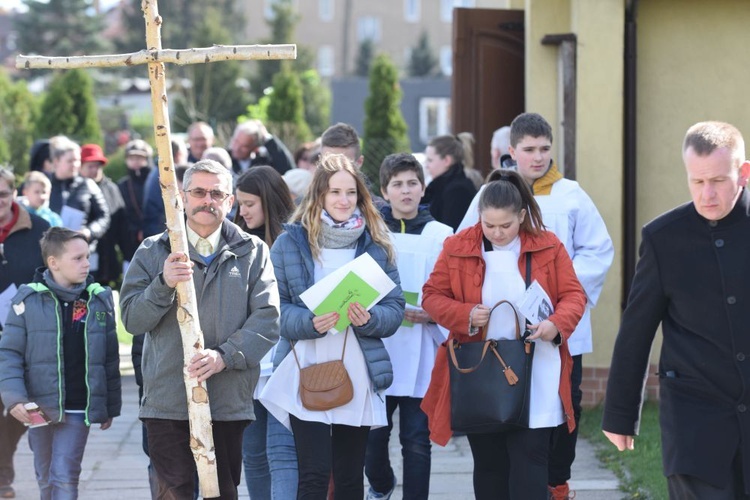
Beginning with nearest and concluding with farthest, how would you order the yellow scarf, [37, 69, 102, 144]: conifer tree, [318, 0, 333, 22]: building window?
the yellow scarf → [37, 69, 102, 144]: conifer tree → [318, 0, 333, 22]: building window

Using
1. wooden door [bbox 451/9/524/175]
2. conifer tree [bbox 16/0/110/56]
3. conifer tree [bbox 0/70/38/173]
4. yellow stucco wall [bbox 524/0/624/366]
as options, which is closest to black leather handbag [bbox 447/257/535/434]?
yellow stucco wall [bbox 524/0/624/366]

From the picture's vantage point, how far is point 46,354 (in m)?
6.52

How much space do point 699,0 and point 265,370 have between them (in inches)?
191

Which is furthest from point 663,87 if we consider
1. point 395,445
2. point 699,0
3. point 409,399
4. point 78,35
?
point 78,35

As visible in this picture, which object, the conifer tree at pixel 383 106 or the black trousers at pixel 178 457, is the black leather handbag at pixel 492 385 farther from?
the conifer tree at pixel 383 106

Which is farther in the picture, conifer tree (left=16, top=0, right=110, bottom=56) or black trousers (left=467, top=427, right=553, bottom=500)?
conifer tree (left=16, top=0, right=110, bottom=56)

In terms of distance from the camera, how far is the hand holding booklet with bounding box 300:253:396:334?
5.90m

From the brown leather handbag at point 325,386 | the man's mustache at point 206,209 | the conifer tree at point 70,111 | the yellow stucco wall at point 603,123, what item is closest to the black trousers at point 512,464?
the brown leather handbag at point 325,386

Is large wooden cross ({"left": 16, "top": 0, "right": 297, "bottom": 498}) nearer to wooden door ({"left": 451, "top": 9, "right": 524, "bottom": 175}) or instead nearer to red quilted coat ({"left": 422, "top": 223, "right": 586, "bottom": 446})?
red quilted coat ({"left": 422, "top": 223, "right": 586, "bottom": 446})

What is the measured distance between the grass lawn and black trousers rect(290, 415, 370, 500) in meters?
1.91

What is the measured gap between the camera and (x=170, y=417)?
5461mm

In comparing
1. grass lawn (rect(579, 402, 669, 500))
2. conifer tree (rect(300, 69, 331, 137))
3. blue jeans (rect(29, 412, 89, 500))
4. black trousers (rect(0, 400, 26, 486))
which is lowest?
grass lawn (rect(579, 402, 669, 500))

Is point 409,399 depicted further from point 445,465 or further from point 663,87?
point 663,87

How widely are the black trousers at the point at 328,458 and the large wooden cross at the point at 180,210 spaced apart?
635 millimetres
